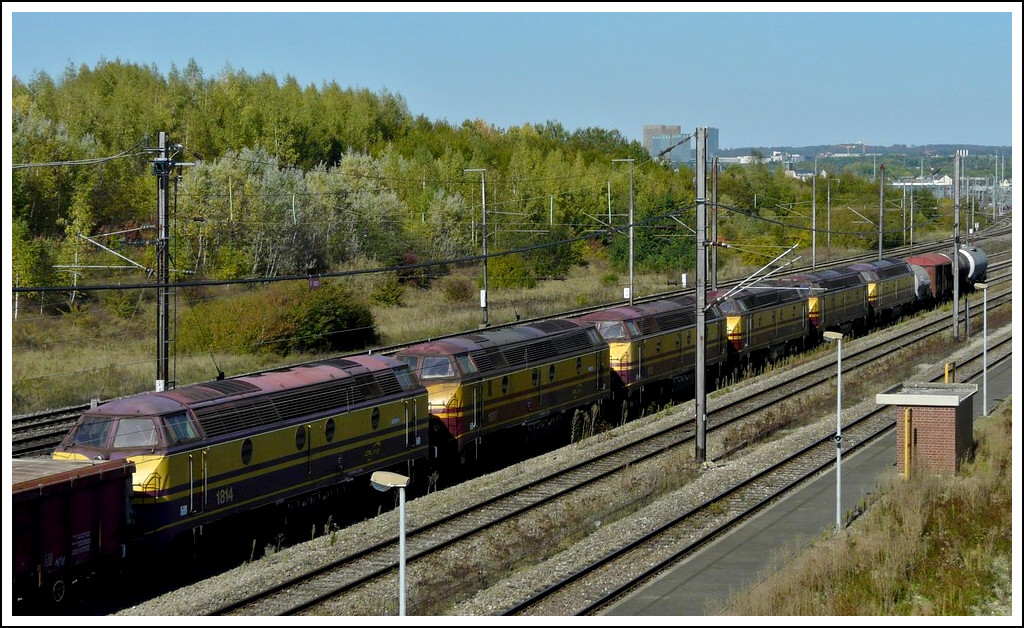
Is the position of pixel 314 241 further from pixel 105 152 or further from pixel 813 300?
pixel 813 300

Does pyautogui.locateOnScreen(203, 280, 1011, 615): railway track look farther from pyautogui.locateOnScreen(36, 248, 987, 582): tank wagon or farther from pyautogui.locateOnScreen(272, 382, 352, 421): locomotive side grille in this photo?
pyautogui.locateOnScreen(272, 382, 352, 421): locomotive side grille

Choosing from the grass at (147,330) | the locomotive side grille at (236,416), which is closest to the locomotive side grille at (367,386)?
the locomotive side grille at (236,416)

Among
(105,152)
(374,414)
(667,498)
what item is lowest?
(667,498)

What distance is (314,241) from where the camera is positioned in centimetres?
5950

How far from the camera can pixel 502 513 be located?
2281cm

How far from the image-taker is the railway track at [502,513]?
689 inches

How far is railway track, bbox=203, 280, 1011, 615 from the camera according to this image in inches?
689

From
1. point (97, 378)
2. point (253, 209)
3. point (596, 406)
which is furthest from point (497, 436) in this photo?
point (253, 209)

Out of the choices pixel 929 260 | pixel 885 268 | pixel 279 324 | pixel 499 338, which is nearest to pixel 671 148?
pixel 499 338

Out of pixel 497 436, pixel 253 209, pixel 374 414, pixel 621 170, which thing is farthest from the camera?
pixel 621 170

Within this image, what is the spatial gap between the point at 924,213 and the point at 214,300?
8817 cm

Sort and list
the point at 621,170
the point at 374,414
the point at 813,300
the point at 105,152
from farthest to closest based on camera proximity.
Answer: the point at 621,170 → the point at 105,152 → the point at 813,300 → the point at 374,414

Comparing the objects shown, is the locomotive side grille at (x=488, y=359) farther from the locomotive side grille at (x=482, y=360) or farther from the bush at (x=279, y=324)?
the bush at (x=279, y=324)

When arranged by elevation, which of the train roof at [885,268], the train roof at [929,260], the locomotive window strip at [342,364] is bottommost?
the locomotive window strip at [342,364]
